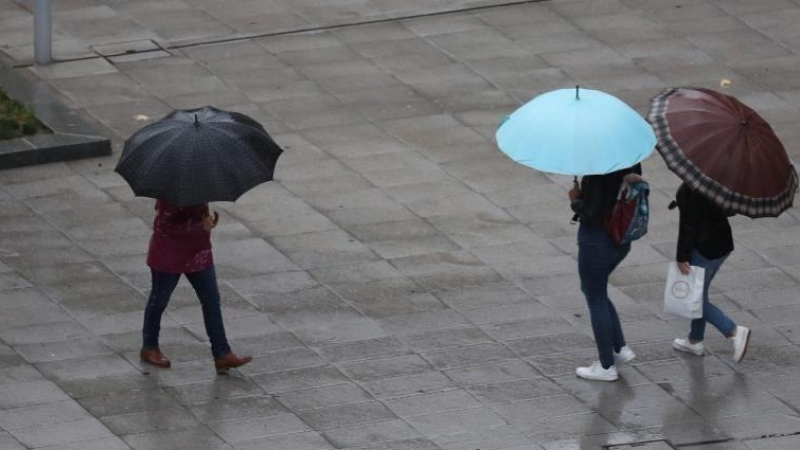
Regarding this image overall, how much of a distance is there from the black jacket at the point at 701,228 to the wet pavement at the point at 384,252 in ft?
2.46

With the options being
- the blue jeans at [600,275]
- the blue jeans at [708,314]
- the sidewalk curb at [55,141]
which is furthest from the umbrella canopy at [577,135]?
the sidewalk curb at [55,141]

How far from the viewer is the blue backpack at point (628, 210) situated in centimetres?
929

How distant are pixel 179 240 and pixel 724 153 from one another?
2.94 m

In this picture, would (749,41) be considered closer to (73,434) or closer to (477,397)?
(477,397)

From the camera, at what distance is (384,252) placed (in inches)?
457

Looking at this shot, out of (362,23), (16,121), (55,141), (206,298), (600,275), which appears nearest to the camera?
(600,275)

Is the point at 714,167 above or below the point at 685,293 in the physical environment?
above

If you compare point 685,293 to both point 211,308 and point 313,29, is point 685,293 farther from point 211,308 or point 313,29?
point 313,29

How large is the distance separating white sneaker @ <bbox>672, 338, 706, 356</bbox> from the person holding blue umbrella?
664mm

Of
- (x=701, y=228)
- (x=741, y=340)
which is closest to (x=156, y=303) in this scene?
(x=701, y=228)

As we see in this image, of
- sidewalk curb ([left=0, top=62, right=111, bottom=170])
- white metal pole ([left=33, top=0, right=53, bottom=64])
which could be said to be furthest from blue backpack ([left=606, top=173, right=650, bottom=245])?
white metal pole ([left=33, top=0, right=53, bottom=64])

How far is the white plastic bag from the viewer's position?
971 centimetres

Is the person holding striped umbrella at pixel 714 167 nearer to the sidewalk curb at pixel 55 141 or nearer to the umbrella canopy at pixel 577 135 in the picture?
the umbrella canopy at pixel 577 135

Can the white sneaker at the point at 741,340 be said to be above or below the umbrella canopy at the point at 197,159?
below
